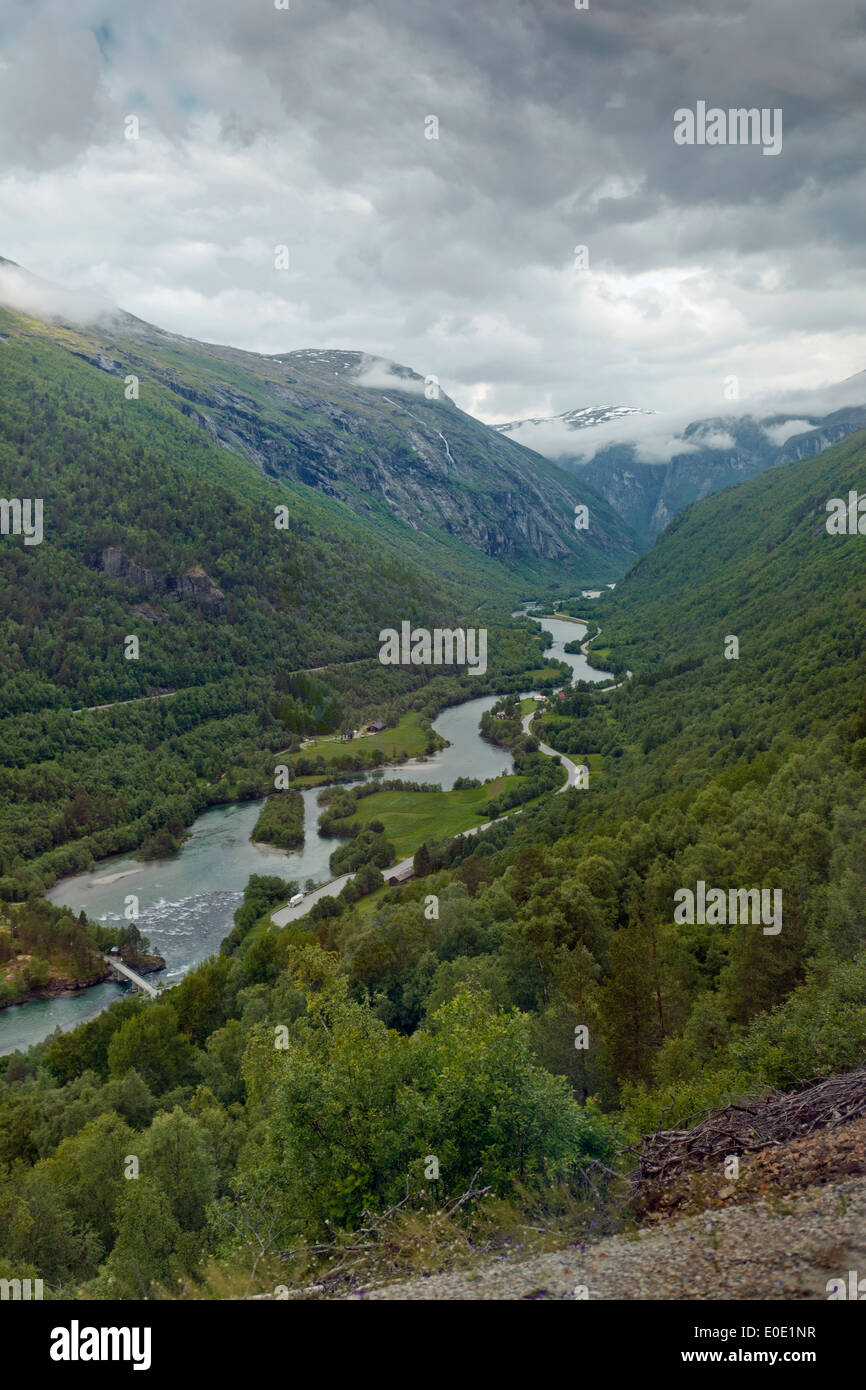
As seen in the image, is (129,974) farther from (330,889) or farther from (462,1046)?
(462,1046)

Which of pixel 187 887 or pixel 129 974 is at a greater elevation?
pixel 187 887

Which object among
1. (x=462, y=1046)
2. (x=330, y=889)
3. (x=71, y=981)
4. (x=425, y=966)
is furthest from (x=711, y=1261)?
(x=330, y=889)

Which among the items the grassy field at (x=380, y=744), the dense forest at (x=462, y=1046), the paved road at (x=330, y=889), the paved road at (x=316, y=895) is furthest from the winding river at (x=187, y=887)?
the grassy field at (x=380, y=744)

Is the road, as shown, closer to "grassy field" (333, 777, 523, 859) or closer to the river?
the river

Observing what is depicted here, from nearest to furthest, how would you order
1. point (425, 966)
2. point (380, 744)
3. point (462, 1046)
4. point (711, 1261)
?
point (711, 1261)
point (462, 1046)
point (425, 966)
point (380, 744)

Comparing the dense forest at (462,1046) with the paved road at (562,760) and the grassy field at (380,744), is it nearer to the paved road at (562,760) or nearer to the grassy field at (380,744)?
the paved road at (562,760)
